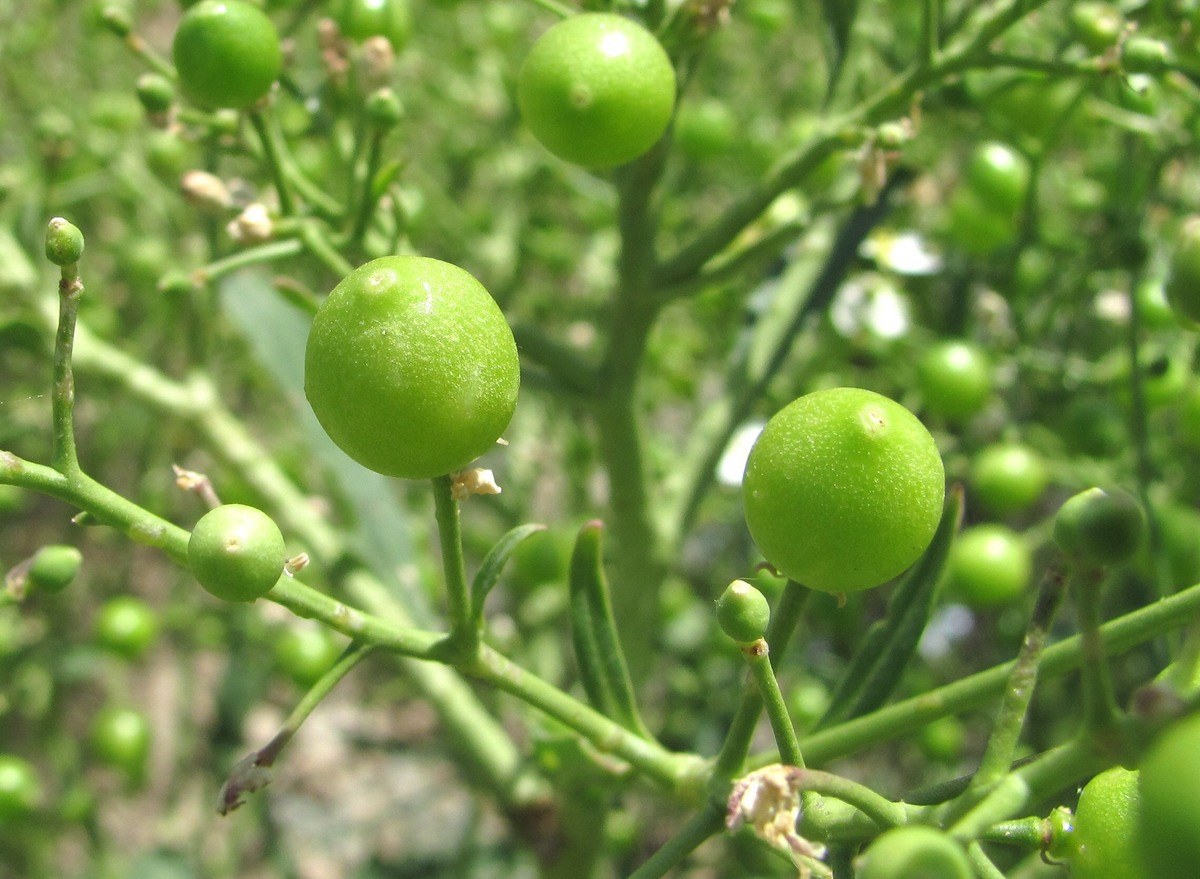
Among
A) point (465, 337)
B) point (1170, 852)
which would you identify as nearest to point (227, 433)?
point (465, 337)

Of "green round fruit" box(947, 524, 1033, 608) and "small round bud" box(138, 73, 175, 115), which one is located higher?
"small round bud" box(138, 73, 175, 115)

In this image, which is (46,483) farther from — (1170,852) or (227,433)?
(227,433)

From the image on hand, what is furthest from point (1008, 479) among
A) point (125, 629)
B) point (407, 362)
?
point (125, 629)

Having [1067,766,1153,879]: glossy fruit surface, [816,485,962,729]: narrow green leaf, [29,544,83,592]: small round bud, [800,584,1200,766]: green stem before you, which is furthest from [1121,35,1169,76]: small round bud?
[29,544,83,592]: small round bud

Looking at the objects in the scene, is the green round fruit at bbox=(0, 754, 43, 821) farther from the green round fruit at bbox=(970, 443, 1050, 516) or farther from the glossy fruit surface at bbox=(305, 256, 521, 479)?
the green round fruit at bbox=(970, 443, 1050, 516)

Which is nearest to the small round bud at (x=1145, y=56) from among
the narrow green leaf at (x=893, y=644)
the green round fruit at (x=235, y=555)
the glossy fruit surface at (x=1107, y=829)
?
the narrow green leaf at (x=893, y=644)

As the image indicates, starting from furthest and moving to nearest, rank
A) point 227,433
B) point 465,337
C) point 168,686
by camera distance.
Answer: point 168,686 → point 227,433 → point 465,337

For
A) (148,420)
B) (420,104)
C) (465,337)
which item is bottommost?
(148,420)

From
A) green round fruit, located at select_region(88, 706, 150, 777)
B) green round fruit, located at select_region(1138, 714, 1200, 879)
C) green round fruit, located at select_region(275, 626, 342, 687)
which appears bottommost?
green round fruit, located at select_region(88, 706, 150, 777)
